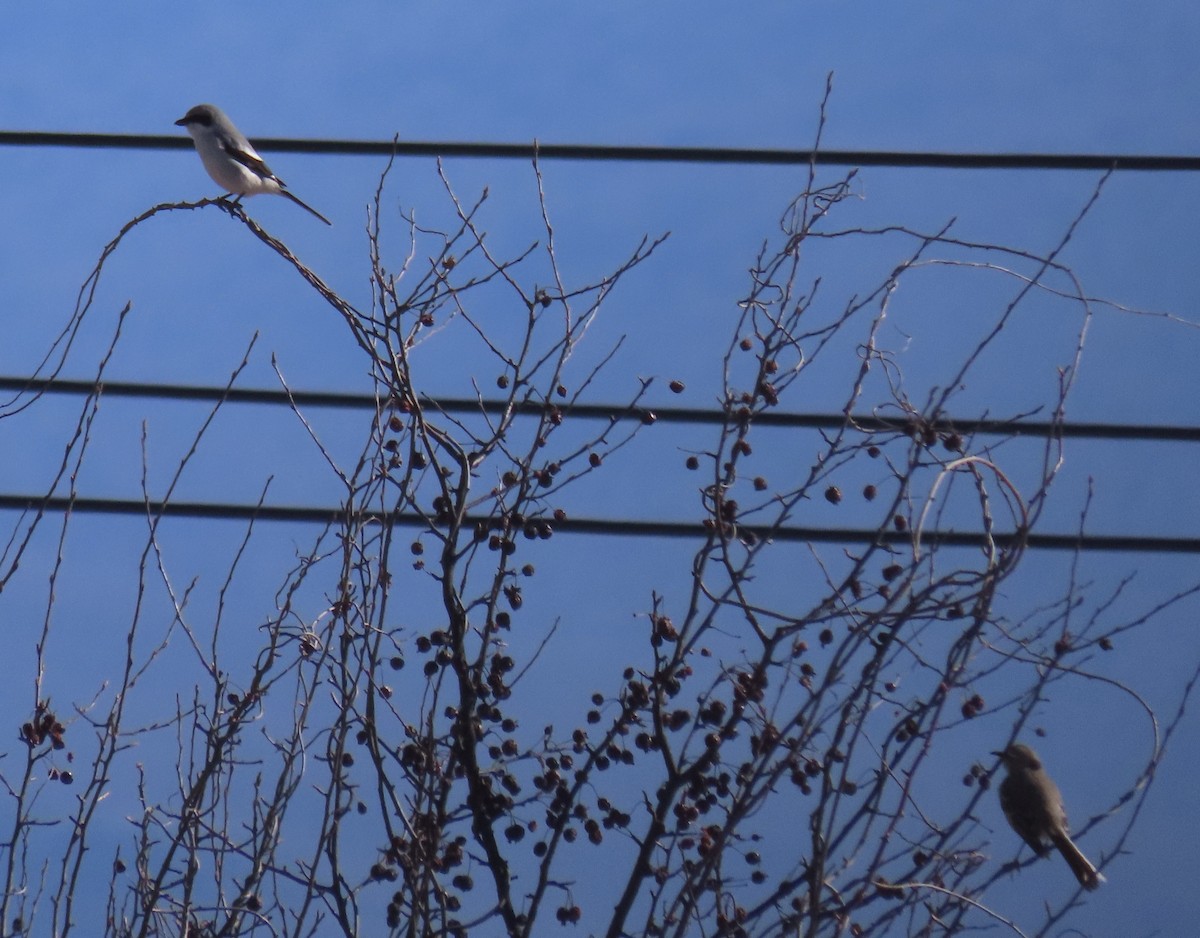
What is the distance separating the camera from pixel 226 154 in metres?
3.14

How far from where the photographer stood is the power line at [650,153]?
130 inches

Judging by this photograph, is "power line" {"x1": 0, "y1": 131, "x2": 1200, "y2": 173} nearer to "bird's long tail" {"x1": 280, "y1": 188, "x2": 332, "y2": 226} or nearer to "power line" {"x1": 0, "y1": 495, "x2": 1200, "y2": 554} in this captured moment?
"bird's long tail" {"x1": 280, "y1": 188, "x2": 332, "y2": 226}

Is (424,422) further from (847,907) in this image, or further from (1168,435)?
(1168,435)

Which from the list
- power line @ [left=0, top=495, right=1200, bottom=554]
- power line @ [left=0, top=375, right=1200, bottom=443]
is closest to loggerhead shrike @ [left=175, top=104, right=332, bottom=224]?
power line @ [left=0, top=375, right=1200, bottom=443]

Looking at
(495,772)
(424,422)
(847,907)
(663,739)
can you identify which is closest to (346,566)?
(424,422)

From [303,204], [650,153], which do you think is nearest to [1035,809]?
[650,153]

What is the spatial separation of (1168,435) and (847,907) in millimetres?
2217

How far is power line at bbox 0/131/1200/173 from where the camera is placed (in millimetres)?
3295

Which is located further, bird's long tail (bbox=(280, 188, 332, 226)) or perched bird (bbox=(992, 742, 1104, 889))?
bird's long tail (bbox=(280, 188, 332, 226))

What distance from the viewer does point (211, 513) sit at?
343 centimetres

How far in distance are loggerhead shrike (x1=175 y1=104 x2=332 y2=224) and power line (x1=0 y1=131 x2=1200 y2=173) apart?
20cm

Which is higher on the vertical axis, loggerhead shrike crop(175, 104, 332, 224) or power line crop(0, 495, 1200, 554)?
loggerhead shrike crop(175, 104, 332, 224)

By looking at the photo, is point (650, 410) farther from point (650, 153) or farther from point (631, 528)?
point (650, 153)

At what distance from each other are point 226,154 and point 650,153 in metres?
0.94
